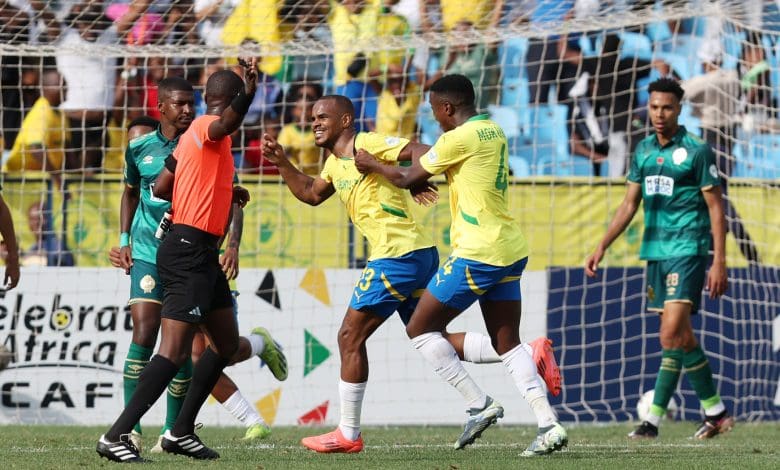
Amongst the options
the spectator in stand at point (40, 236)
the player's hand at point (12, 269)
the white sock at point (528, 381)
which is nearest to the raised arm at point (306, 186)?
the white sock at point (528, 381)

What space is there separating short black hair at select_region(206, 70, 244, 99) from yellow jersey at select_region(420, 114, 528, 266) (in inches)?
42.1

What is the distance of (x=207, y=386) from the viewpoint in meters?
6.77

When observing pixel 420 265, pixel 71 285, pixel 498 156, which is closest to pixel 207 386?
pixel 420 265

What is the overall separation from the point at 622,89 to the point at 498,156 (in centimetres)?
675

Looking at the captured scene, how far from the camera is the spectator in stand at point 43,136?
1198 centimetres

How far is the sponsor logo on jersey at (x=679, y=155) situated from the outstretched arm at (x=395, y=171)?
287cm

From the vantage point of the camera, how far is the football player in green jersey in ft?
29.1

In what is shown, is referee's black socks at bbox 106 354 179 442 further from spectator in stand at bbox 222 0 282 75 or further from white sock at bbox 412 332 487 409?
spectator in stand at bbox 222 0 282 75

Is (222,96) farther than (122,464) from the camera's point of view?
Yes

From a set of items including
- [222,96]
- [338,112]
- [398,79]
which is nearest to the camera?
[222,96]

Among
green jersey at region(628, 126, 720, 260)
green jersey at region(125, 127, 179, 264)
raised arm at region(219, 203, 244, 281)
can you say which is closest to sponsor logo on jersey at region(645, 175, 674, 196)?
green jersey at region(628, 126, 720, 260)

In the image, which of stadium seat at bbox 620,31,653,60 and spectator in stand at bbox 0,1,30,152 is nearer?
spectator in stand at bbox 0,1,30,152

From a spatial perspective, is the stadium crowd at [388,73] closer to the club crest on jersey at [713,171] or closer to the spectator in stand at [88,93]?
the spectator in stand at [88,93]

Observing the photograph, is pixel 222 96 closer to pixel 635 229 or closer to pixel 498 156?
pixel 498 156
